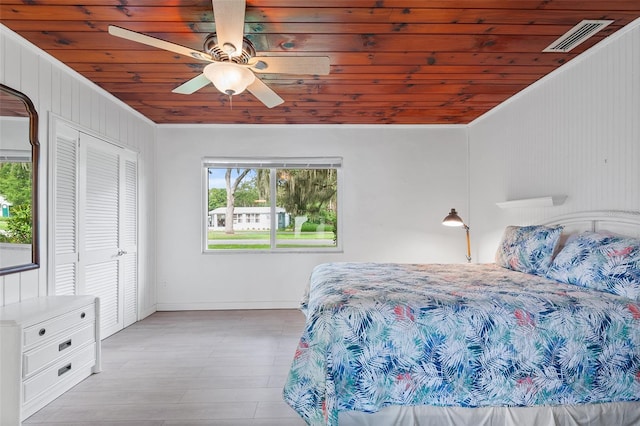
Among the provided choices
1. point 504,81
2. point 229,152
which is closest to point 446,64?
point 504,81

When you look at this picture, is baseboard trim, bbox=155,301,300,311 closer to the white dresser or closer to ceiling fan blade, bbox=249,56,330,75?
the white dresser

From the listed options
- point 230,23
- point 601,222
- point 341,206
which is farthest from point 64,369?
point 601,222

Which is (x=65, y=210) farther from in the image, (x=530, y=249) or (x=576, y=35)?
(x=576, y=35)

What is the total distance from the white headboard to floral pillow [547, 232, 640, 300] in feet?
0.42

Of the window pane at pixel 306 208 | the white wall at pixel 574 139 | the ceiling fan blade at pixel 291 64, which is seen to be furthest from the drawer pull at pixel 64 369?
the white wall at pixel 574 139

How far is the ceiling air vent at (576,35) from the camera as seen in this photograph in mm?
2230

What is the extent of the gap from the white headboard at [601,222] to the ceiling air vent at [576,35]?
1209 millimetres

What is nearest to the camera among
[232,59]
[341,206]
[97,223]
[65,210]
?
[232,59]

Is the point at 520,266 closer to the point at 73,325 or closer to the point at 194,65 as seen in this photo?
the point at 194,65

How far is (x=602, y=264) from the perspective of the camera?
2.08 metres

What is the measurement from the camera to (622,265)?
1979 millimetres

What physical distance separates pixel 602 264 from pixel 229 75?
248cm

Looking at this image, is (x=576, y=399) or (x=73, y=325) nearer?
(x=576, y=399)

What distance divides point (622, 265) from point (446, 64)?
6.09 ft
